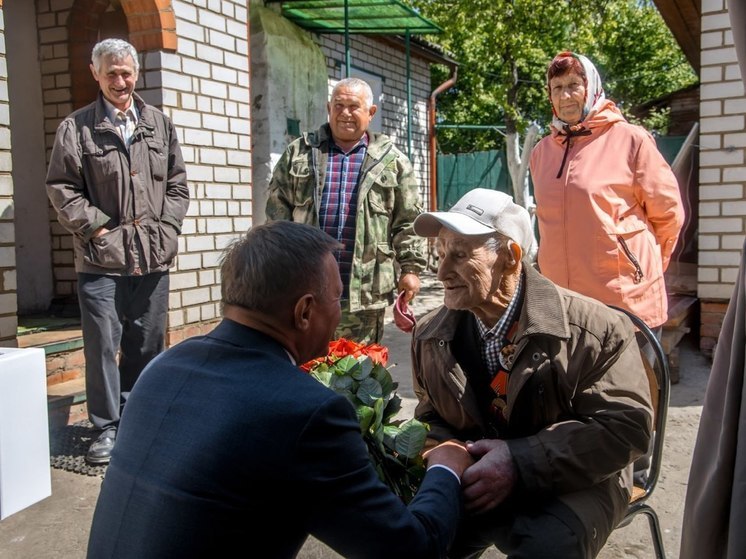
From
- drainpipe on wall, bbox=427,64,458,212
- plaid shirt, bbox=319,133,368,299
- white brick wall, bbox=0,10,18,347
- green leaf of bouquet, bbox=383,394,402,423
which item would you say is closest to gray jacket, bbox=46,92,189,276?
white brick wall, bbox=0,10,18,347

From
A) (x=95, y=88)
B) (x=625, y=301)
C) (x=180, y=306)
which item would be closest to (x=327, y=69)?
(x=95, y=88)

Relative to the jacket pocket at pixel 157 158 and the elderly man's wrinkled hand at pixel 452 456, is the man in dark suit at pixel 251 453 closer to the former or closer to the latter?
the elderly man's wrinkled hand at pixel 452 456

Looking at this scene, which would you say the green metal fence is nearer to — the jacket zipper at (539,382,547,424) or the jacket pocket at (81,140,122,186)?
the jacket pocket at (81,140,122,186)

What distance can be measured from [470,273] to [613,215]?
4.66ft

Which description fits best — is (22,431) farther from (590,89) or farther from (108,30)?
(108,30)

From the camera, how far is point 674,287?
626cm

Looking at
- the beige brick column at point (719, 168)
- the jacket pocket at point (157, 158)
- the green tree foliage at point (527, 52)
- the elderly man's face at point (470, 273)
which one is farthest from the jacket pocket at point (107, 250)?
the green tree foliage at point (527, 52)

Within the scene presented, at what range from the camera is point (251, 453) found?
1.37 metres

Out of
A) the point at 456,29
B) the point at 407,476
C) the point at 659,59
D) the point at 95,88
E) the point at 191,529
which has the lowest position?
the point at 407,476

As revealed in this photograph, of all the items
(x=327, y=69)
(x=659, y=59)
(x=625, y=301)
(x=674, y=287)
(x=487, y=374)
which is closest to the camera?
(x=487, y=374)

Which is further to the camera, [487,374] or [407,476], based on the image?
[487,374]

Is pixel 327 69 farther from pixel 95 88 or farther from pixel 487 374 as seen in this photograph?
pixel 487 374

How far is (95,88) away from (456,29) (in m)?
8.12

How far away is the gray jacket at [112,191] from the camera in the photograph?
3910 millimetres
